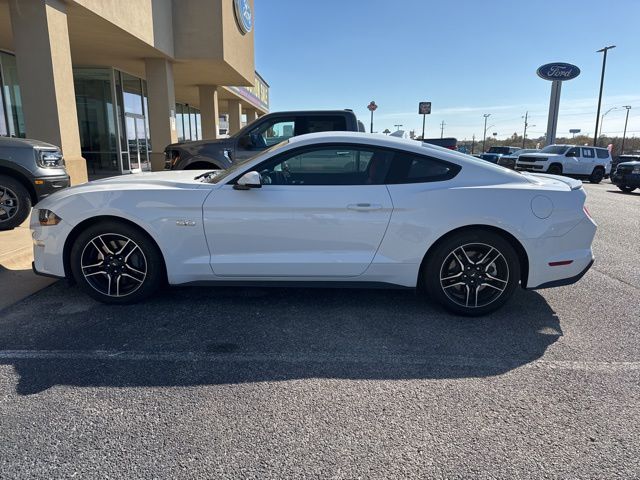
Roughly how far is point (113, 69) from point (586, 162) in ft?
74.5

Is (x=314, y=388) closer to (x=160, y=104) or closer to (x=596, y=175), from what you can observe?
(x=160, y=104)

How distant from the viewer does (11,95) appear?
13422 mm

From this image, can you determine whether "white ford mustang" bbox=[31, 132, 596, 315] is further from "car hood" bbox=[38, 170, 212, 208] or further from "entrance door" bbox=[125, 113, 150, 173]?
"entrance door" bbox=[125, 113, 150, 173]

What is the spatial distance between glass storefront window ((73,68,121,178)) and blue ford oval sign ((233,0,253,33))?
5.49m

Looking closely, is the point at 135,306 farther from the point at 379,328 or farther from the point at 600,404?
the point at 600,404

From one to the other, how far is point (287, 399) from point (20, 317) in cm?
267

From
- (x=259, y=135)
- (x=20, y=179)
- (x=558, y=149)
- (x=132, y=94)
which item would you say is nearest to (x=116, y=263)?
(x=20, y=179)

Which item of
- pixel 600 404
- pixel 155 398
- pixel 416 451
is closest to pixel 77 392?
pixel 155 398

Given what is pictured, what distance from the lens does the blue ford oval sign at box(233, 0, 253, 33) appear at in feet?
57.3

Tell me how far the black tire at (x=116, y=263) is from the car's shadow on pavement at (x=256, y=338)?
153 millimetres

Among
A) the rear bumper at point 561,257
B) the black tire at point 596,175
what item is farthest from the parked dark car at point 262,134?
the black tire at point 596,175

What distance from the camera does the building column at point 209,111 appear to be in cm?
2145

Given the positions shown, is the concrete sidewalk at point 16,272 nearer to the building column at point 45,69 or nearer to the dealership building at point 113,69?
the building column at point 45,69

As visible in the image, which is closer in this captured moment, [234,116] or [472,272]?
[472,272]
